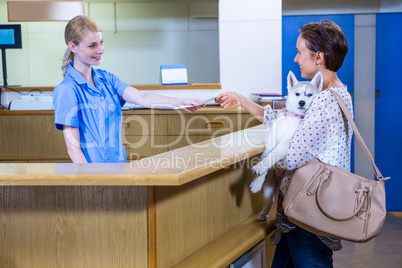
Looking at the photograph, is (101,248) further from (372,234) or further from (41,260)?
(372,234)

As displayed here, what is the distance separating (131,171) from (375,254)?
3.15 m

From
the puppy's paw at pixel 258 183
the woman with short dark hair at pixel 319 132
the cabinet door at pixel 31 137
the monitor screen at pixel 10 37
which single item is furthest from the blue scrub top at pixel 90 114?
→ the monitor screen at pixel 10 37

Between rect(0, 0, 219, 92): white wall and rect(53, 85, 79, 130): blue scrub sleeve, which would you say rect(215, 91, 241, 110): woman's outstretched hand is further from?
rect(0, 0, 219, 92): white wall

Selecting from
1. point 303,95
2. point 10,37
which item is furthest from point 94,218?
point 10,37

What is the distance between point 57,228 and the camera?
1.68 m

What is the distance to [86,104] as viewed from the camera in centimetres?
232

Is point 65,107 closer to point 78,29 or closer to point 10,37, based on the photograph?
point 78,29

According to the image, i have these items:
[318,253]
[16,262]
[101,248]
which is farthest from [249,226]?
[16,262]

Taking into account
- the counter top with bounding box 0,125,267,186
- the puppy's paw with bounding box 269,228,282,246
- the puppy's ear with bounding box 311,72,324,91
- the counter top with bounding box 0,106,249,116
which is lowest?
the puppy's paw with bounding box 269,228,282,246

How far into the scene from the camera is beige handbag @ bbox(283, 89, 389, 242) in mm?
1766

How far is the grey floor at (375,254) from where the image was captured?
388 cm

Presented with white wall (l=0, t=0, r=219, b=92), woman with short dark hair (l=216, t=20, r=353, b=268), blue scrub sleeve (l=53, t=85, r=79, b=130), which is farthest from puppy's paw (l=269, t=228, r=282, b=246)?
white wall (l=0, t=0, r=219, b=92)

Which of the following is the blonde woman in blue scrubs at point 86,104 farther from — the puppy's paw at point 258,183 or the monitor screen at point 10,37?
the monitor screen at point 10,37

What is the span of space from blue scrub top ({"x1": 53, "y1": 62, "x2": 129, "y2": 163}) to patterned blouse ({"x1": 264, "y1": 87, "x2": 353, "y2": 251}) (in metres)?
0.88
